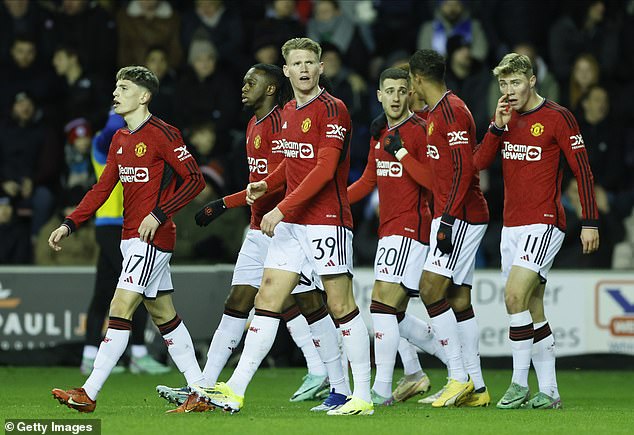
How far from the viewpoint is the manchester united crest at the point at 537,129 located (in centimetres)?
1019

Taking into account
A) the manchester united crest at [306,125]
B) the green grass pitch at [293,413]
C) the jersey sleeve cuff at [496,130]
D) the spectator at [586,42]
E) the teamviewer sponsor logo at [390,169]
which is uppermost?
the spectator at [586,42]

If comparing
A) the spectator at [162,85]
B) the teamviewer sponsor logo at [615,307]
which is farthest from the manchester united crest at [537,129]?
the spectator at [162,85]

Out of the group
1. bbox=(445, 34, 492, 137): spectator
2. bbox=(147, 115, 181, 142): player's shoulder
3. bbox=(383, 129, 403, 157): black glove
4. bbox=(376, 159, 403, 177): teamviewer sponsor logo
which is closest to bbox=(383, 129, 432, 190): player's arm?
bbox=(383, 129, 403, 157): black glove

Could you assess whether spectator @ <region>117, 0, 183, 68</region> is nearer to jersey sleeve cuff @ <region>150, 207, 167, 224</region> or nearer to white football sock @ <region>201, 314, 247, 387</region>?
white football sock @ <region>201, 314, 247, 387</region>

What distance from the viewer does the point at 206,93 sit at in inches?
674

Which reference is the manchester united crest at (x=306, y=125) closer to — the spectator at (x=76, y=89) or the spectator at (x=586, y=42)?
the spectator at (x=76, y=89)

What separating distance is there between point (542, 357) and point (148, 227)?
10.3 feet

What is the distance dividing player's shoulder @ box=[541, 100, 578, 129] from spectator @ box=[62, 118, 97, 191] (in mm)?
7117

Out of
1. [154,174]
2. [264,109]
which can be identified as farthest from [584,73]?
[154,174]

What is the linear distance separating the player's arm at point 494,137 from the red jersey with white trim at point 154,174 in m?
2.20

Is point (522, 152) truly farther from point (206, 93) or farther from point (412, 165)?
point (206, 93)

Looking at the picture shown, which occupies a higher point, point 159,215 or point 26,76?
point 26,76

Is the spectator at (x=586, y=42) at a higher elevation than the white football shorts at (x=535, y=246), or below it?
higher

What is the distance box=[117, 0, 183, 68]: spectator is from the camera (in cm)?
1770
